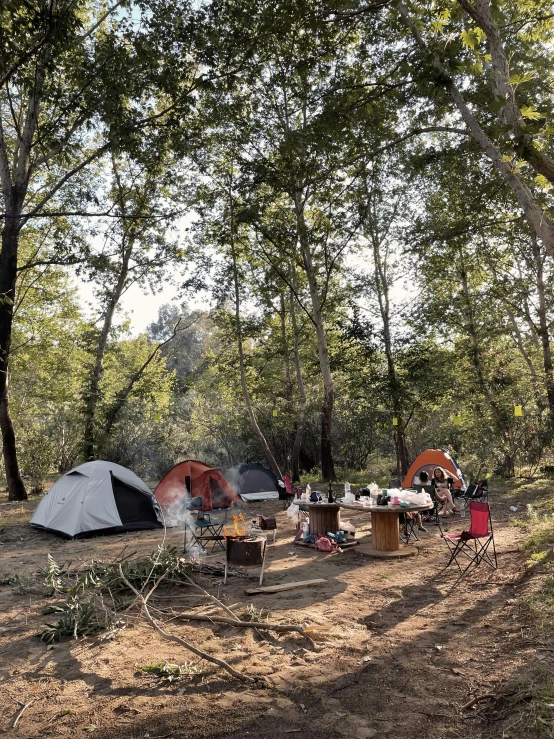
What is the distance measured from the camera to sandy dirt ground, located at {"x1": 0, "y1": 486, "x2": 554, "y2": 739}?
3.34m

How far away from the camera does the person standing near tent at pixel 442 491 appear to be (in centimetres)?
1062

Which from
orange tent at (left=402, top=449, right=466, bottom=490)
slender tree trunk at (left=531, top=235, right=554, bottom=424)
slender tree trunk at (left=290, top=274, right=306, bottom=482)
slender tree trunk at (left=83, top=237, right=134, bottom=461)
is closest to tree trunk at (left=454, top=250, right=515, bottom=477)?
slender tree trunk at (left=531, top=235, right=554, bottom=424)

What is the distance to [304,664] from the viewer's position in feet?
14.0

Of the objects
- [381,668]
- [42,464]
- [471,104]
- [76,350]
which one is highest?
[471,104]

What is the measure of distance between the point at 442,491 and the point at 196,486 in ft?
17.5

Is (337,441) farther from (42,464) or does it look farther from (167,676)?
(167,676)

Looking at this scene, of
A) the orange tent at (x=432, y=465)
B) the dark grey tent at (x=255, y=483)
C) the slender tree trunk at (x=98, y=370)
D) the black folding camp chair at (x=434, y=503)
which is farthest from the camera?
the slender tree trunk at (x=98, y=370)

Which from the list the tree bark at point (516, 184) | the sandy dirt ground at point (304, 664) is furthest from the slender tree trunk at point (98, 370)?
the tree bark at point (516, 184)

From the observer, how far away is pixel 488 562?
6992 mm

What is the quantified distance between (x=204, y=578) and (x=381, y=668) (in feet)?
10.0

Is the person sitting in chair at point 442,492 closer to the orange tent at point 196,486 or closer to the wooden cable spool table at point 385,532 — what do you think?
the wooden cable spool table at point 385,532

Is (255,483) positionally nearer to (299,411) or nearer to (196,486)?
(196,486)

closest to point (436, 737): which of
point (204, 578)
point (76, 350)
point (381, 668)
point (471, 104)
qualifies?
point (381, 668)

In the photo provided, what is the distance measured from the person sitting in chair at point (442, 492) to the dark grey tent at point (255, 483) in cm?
440
